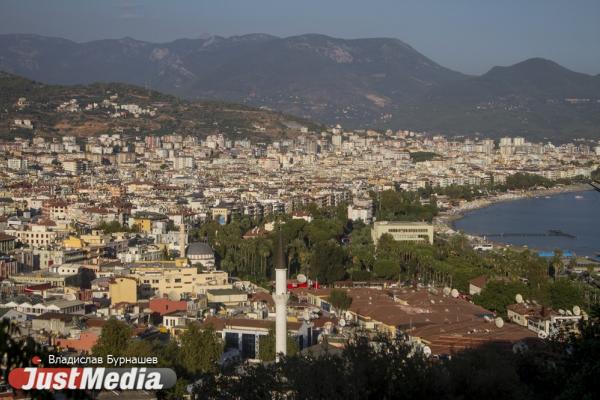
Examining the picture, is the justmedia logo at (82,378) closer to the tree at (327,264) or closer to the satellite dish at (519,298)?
the satellite dish at (519,298)

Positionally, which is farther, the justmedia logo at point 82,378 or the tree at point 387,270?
the tree at point 387,270

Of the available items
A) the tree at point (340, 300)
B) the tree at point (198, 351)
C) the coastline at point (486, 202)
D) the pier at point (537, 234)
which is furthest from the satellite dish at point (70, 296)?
the pier at point (537, 234)

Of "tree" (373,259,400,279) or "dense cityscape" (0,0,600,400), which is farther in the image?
"tree" (373,259,400,279)

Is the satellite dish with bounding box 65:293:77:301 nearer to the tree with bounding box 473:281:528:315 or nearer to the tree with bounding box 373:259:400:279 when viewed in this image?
the tree with bounding box 473:281:528:315

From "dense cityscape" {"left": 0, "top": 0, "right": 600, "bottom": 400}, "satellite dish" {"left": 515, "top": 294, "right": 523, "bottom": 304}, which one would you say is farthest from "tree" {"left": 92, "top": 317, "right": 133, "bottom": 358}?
"satellite dish" {"left": 515, "top": 294, "right": 523, "bottom": 304}

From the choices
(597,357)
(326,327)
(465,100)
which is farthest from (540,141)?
(597,357)

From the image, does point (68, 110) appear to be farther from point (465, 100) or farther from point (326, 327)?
point (465, 100)
